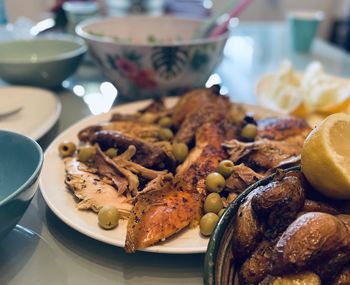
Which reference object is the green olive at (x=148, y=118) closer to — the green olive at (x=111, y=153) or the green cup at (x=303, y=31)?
the green olive at (x=111, y=153)

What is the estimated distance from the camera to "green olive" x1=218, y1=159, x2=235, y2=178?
3.04ft

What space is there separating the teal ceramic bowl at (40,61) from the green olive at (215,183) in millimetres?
862

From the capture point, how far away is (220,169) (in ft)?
3.09

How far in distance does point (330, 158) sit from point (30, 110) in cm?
97

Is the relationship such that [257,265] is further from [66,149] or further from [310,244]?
[66,149]

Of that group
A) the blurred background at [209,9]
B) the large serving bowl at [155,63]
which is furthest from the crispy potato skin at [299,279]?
the blurred background at [209,9]

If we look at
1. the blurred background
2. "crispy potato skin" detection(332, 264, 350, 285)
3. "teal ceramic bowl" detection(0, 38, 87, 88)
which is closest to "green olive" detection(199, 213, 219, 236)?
"crispy potato skin" detection(332, 264, 350, 285)

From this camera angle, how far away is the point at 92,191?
0.89 meters

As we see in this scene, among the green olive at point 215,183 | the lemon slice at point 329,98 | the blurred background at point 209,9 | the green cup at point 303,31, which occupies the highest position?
the green olive at point 215,183

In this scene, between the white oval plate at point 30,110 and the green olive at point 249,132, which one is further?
the white oval plate at point 30,110

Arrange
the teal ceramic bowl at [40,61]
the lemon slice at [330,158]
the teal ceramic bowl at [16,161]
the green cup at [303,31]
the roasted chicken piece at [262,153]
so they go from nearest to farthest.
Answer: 1. the lemon slice at [330,158]
2. the teal ceramic bowl at [16,161]
3. the roasted chicken piece at [262,153]
4. the teal ceramic bowl at [40,61]
5. the green cup at [303,31]

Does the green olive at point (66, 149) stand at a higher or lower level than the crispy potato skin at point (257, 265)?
lower

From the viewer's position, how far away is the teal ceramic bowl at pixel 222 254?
0.61 metres

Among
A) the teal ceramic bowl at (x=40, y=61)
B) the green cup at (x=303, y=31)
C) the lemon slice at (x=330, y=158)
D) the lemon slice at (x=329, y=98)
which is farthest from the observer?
the green cup at (x=303, y=31)
